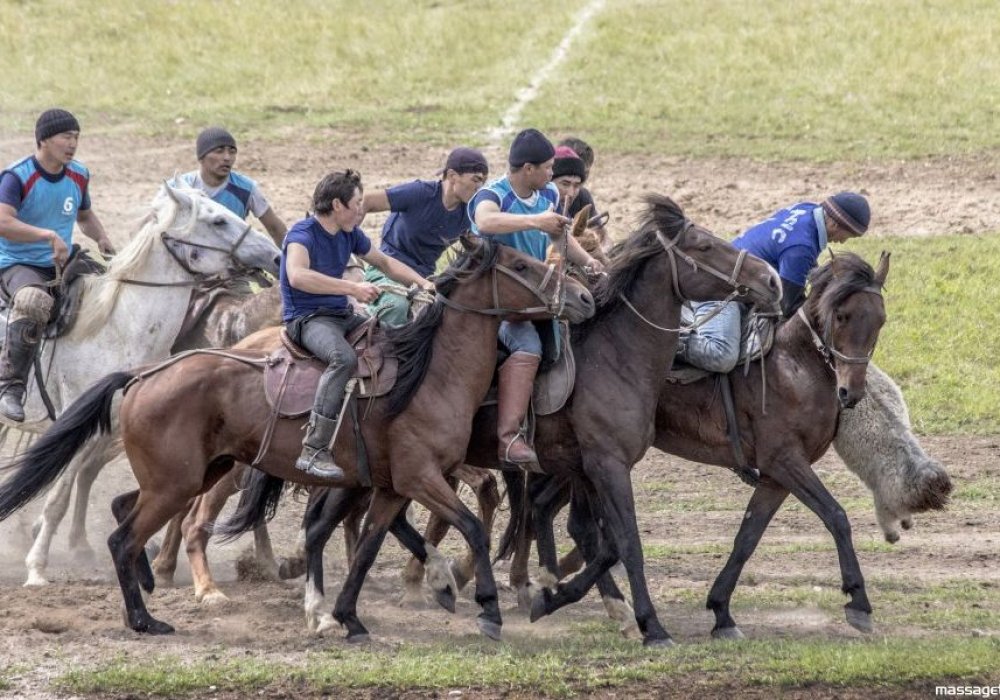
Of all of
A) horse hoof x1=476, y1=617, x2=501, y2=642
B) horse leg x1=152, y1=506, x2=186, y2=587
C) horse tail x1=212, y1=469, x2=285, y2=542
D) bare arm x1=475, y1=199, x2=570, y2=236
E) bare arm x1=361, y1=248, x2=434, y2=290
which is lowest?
horse leg x1=152, y1=506, x2=186, y2=587

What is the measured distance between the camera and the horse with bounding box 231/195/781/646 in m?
9.27

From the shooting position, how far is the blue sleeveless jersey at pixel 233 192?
11.8m

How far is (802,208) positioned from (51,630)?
5105mm

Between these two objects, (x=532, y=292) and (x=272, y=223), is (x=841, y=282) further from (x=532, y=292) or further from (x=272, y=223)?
(x=272, y=223)

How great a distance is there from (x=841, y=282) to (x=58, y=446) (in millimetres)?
4624

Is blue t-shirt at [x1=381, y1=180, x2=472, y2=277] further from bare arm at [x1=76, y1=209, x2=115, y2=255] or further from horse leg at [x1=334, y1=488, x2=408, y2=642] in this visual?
bare arm at [x1=76, y1=209, x2=115, y2=255]

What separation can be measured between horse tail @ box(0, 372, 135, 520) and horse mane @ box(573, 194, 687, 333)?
9.07ft

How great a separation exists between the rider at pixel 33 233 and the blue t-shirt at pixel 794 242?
4.44m

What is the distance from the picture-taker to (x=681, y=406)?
10.0 metres

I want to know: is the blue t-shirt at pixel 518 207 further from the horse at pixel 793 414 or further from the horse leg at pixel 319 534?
the horse leg at pixel 319 534

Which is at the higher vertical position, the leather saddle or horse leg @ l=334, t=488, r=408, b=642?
the leather saddle

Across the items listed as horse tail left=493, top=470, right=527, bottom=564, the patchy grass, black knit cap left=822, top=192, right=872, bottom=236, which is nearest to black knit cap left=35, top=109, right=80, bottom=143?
horse tail left=493, top=470, right=527, bottom=564

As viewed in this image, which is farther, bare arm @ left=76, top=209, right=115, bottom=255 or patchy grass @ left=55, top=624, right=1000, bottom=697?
bare arm @ left=76, top=209, right=115, bottom=255

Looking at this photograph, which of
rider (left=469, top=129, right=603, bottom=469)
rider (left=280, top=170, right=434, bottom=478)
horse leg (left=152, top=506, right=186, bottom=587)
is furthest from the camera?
horse leg (left=152, top=506, right=186, bottom=587)
